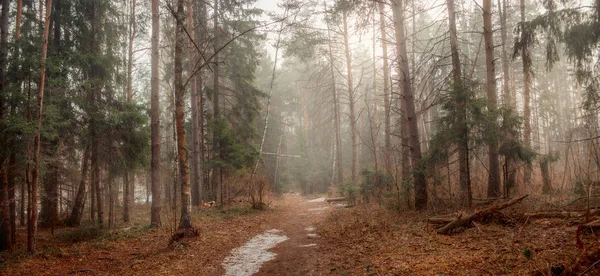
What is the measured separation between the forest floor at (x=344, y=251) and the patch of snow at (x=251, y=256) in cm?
14

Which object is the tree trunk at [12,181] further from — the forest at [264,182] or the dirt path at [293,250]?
the dirt path at [293,250]

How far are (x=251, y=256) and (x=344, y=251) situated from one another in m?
2.12

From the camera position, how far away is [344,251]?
7043mm

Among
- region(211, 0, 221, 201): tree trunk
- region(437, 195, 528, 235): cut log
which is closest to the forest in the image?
region(437, 195, 528, 235): cut log

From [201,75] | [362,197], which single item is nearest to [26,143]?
[201,75]

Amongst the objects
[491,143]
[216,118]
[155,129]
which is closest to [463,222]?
[491,143]

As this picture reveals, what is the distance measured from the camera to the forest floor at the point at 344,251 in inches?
181

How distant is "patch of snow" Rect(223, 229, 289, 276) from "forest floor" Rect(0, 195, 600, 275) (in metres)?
0.14

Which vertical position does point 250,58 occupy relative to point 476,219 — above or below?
above

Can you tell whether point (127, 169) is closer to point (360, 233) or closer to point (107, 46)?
point (107, 46)

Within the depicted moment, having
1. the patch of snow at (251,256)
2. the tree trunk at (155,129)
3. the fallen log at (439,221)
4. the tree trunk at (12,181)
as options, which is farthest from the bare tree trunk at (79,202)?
the fallen log at (439,221)

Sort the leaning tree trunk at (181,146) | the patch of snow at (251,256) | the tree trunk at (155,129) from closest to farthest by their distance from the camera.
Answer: the patch of snow at (251,256) → the leaning tree trunk at (181,146) → the tree trunk at (155,129)

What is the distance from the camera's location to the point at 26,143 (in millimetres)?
8695

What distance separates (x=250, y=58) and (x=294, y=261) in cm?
1515
